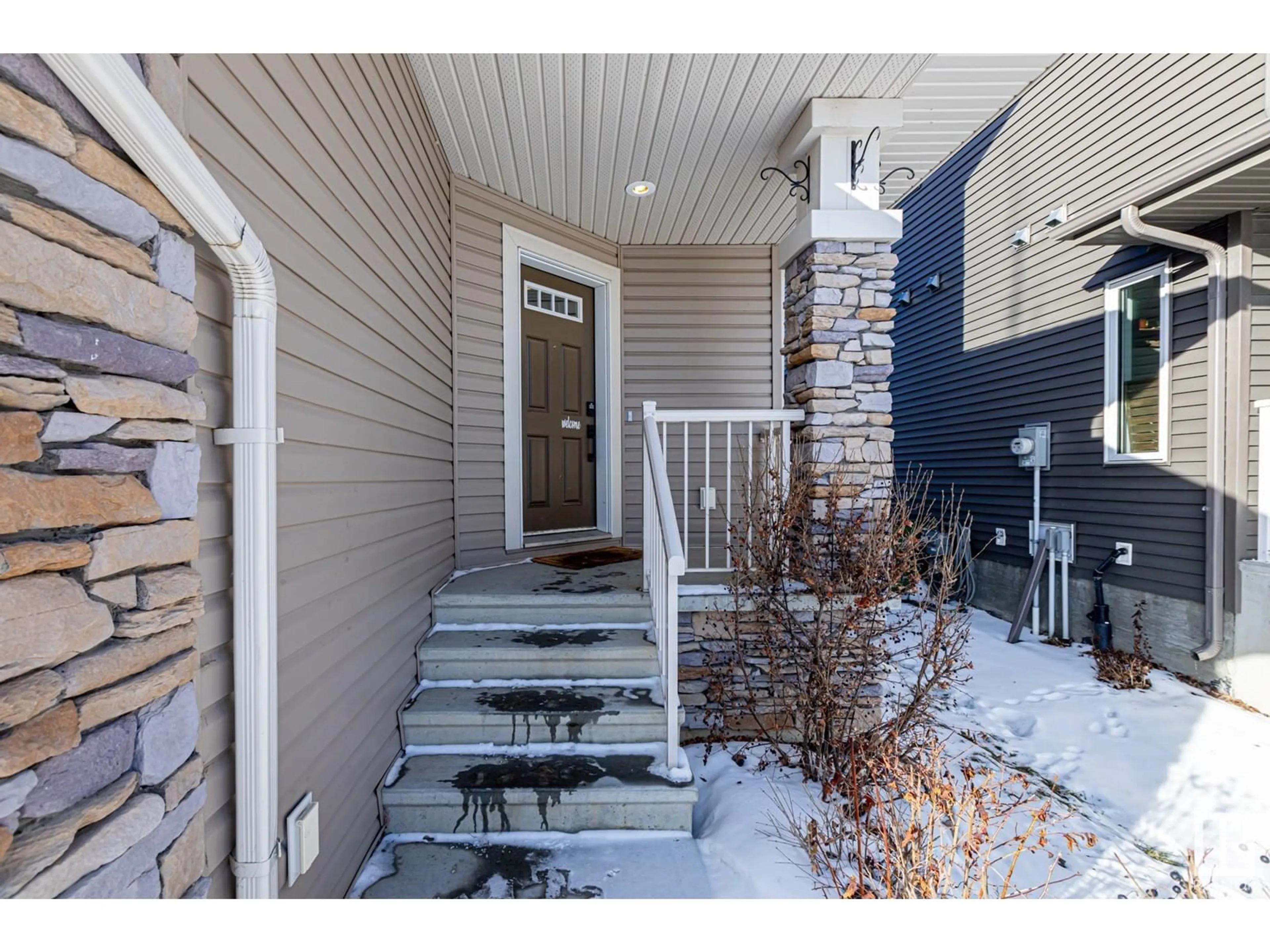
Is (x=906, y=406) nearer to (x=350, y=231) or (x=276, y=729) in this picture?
(x=350, y=231)

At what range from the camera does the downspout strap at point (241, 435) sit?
117 cm

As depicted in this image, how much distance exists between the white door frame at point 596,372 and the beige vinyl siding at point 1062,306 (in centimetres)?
377

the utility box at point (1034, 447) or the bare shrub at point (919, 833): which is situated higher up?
the utility box at point (1034, 447)

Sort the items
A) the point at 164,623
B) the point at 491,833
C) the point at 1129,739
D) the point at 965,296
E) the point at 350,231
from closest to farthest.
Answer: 1. the point at 164,623
2. the point at 350,231
3. the point at 491,833
4. the point at 1129,739
5. the point at 965,296

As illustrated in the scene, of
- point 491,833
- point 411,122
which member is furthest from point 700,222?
point 491,833

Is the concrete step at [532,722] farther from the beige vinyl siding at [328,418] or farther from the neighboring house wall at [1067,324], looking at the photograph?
the neighboring house wall at [1067,324]

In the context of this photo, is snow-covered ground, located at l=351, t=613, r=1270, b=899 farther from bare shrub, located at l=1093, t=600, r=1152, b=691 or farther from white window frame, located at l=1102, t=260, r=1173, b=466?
white window frame, located at l=1102, t=260, r=1173, b=466

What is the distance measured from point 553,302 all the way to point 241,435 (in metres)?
3.33

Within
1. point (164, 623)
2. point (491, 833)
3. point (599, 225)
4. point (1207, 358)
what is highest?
point (599, 225)

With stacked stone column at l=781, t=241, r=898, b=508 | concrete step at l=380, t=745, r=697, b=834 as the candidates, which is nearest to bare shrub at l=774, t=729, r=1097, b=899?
concrete step at l=380, t=745, r=697, b=834

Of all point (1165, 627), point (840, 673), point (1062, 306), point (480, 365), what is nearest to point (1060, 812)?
point (840, 673)

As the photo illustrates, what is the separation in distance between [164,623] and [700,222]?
412cm

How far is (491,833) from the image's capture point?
1996 mm

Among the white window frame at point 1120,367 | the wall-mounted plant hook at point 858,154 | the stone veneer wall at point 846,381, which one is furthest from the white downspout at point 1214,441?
the stone veneer wall at point 846,381
